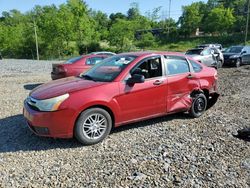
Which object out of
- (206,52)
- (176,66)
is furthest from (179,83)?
(206,52)

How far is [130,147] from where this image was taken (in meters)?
4.30

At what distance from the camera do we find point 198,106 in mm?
5859

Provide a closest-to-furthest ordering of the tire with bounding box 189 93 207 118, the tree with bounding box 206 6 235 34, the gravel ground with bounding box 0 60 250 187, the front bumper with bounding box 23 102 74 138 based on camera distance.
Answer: the gravel ground with bounding box 0 60 250 187 < the front bumper with bounding box 23 102 74 138 < the tire with bounding box 189 93 207 118 < the tree with bounding box 206 6 235 34

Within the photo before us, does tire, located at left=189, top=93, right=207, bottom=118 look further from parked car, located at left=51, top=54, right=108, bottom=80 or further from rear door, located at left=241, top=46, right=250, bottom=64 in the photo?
rear door, located at left=241, top=46, right=250, bottom=64

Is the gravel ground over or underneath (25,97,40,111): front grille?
underneath

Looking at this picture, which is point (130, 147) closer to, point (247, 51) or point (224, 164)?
point (224, 164)

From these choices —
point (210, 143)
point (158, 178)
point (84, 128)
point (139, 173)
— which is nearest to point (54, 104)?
point (84, 128)

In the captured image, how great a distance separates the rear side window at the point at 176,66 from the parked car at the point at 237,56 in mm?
12512

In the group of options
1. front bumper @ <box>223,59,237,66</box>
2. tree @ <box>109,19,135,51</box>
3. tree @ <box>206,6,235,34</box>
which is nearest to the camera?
front bumper @ <box>223,59,237,66</box>

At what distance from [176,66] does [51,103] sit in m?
2.75

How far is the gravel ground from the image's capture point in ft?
11.0

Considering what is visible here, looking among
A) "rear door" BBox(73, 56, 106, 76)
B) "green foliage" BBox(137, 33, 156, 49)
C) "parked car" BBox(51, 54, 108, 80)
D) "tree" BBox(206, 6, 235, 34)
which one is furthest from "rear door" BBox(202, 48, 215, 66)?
"tree" BBox(206, 6, 235, 34)

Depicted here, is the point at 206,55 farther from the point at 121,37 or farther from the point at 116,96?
the point at 121,37

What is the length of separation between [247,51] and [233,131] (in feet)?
49.2
